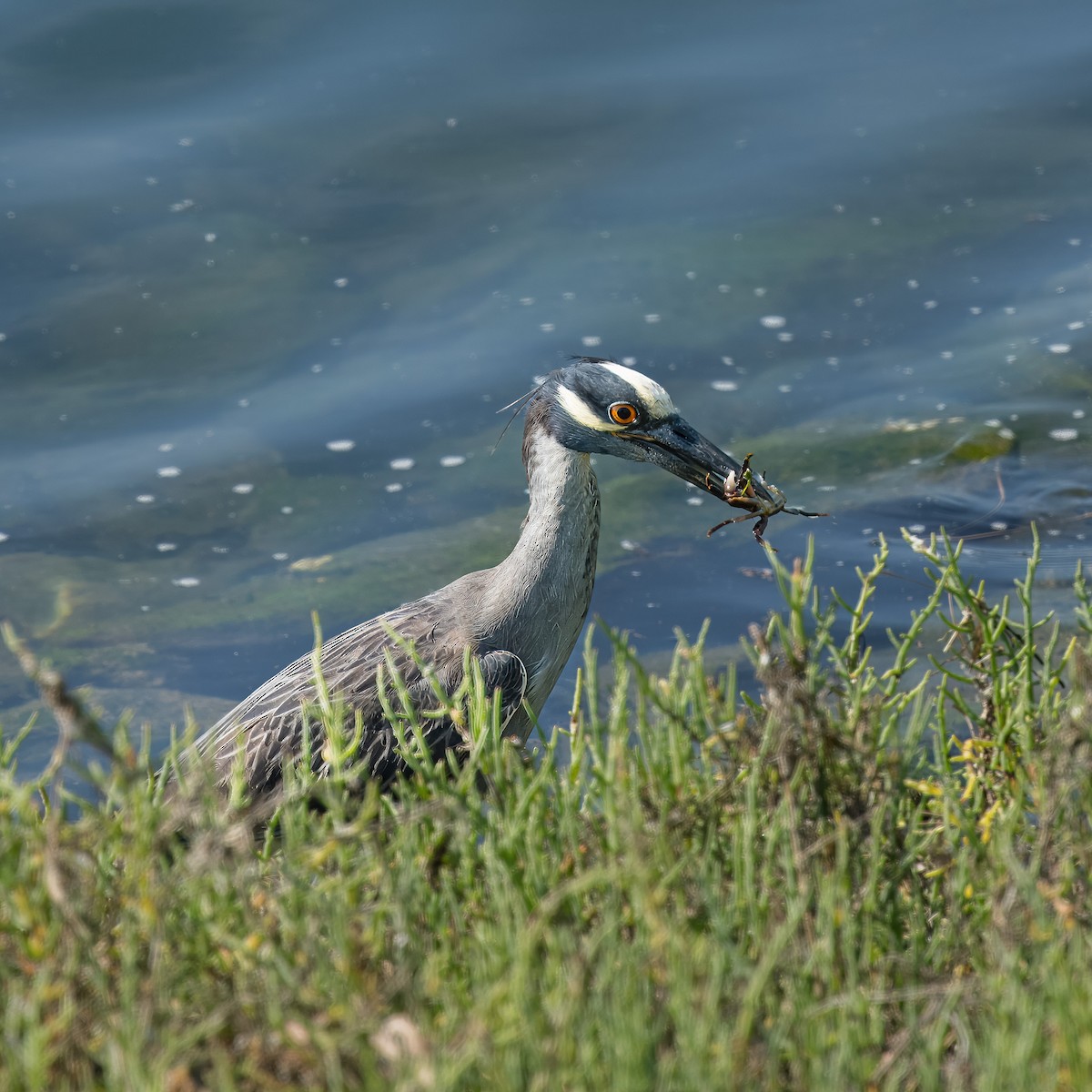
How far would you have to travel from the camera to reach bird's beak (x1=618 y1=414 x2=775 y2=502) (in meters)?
4.66

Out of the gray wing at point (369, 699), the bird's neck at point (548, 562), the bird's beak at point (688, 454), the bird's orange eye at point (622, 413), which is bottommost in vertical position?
the gray wing at point (369, 699)

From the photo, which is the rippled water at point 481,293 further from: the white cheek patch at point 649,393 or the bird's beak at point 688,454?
the white cheek patch at point 649,393

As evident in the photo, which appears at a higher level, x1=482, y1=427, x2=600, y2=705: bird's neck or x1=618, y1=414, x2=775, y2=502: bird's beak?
x1=618, y1=414, x2=775, y2=502: bird's beak

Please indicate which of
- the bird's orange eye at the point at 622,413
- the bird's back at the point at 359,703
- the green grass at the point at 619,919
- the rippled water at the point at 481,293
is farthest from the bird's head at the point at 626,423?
the rippled water at the point at 481,293

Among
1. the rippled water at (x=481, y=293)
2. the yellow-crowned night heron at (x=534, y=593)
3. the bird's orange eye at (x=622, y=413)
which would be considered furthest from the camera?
the rippled water at (x=481, y=293)

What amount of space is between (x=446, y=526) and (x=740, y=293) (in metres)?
2.88

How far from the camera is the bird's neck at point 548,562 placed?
4680mm

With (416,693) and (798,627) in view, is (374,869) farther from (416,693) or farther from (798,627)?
(416,693)

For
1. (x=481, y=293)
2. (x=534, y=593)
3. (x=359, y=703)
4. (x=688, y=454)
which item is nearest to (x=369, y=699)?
(x=359, y=703)

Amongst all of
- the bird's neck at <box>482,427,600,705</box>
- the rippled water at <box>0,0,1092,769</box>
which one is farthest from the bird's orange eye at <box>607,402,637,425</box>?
the rippled water at <box>0,0,1092,769</box>

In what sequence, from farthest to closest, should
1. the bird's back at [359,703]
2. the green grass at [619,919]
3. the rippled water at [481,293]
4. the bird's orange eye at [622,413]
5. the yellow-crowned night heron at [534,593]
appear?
the rippled water at [481,293] → the bird's orange eye at [622,413] → the yellow-crowned night heron at [534,593] → the bird's back at [359,703] → the green grass at [619,919]

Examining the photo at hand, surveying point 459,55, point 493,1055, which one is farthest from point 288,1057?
point 459,55

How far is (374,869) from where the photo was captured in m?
2.55

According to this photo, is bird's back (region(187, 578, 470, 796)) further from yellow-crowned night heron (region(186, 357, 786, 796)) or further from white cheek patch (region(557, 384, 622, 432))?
white cheek patch (region(557, 384, 622, 432))
